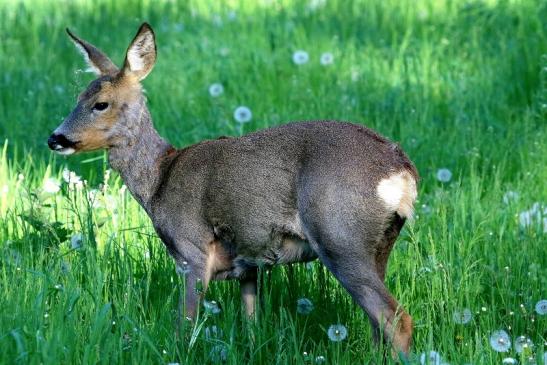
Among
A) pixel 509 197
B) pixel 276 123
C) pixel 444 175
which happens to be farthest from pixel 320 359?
pixel 276 123

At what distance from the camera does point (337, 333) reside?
4.83 m

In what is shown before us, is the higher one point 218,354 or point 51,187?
point 51,187

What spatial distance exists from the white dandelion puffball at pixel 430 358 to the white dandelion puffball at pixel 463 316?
546mm

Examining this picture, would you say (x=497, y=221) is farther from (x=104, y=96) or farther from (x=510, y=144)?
(x=104, y=96)

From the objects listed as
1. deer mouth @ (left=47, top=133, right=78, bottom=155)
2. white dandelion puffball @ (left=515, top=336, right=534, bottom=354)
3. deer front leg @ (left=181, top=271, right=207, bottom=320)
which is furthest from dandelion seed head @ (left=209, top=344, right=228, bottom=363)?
deer mouth @ (left=47, top=133, right=78, bottom=155)

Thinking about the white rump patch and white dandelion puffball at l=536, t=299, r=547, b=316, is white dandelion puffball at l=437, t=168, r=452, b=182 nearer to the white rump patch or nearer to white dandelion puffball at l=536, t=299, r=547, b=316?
white dandelion puffball at l=536, t=299, r=547, b=316

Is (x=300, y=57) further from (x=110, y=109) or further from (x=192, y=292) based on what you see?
(x=192, y=292)

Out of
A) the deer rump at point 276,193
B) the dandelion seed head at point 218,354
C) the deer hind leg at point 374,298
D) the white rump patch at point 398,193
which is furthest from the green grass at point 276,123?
the white rump patch at point 398,193

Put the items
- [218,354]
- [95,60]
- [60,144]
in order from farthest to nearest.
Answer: [95,60] → [60,144] → [218,354]

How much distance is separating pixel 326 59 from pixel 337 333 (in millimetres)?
4394

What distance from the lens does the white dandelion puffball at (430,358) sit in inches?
166

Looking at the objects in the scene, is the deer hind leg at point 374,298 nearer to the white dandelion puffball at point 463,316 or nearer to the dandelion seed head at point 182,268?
the white dandelion puffball at point 463,316

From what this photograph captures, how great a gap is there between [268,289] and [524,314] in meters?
1.16

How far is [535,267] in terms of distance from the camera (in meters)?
5.39
